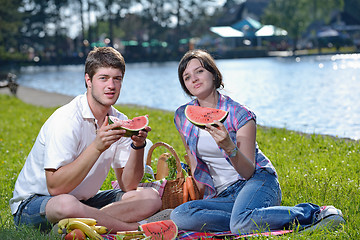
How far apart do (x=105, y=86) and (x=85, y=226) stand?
0.99 meters

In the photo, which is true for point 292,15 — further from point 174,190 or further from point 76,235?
point 76,235

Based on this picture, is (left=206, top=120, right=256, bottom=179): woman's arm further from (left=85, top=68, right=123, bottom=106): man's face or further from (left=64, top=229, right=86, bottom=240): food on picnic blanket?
(left=64, top=229, right=86, bottom=240): food on picnic blanket

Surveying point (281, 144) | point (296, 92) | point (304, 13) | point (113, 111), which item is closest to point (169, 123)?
point (281, 144)

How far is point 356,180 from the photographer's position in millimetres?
5289

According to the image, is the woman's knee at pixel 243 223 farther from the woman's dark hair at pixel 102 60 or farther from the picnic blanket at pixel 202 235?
the woman's dark hair at pixel 102 60

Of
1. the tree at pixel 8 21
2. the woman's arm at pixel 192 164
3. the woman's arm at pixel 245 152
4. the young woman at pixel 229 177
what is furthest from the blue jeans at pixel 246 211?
the tree at pixel 8 21

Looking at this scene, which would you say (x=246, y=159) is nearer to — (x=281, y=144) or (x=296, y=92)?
(x=281, y=144)

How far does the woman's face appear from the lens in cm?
417

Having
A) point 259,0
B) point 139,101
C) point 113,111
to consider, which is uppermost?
point 259,0

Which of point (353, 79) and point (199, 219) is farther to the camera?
point (353, 79)

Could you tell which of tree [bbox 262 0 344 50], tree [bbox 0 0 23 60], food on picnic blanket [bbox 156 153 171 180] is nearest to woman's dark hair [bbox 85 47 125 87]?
food on picnic blanket [bbox 156 153 171 180]

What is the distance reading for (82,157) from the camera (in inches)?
144

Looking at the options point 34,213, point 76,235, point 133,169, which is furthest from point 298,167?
point 34,213

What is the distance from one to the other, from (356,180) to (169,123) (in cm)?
534
